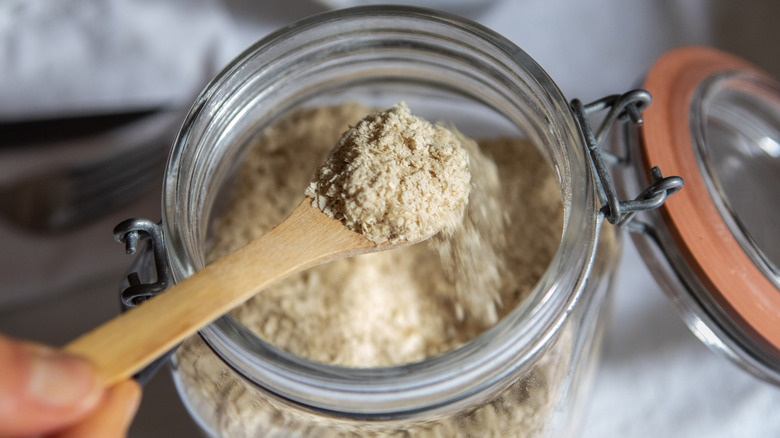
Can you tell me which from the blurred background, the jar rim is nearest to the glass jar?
the jar rim

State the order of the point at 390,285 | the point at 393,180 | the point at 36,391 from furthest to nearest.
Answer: the point at 390,285, the point at 393,180, the point at 36,391

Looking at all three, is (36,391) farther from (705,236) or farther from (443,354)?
(705,236)

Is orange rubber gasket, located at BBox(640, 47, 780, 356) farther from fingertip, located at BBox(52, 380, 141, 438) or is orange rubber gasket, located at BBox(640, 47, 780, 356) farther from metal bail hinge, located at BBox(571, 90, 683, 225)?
Result: fingertip, located at BBox(52, 380, 141, 438)

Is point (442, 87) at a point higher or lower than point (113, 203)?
lower

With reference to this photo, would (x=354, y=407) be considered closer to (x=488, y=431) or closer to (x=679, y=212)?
(x=488, y=431)

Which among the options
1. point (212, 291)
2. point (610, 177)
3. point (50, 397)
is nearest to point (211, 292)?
point (212, 291)

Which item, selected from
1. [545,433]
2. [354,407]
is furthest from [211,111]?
[545,433]
